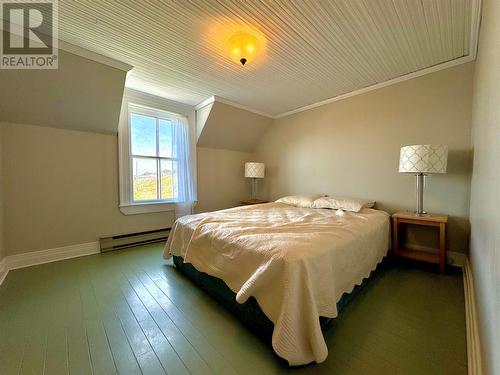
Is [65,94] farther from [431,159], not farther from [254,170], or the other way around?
[431,159]

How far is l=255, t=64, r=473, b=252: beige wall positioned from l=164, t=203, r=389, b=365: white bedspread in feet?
2.86

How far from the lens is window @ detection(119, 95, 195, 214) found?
10.4 feet

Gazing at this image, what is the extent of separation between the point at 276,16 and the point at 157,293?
8.71ft

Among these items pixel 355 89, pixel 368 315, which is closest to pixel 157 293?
pixel 368 315

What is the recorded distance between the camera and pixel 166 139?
11.8ft

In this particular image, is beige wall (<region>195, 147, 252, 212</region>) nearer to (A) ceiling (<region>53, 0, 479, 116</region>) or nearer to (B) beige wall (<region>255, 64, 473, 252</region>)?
(B) beige wall (<region>255, 64, 473, 252</region>)

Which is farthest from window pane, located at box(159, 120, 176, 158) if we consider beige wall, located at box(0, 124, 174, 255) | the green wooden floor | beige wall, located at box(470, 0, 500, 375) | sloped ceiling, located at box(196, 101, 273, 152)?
beige wall, located at box(470, 0, 500, 375)

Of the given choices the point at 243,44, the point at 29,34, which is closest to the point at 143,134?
the point at 29,34

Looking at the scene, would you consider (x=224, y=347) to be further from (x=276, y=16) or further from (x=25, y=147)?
(x=25, y=147)

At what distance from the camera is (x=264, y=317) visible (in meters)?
1.31

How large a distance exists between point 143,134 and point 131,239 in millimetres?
1697

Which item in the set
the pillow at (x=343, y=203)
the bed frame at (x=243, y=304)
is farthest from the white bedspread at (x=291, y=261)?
the pillow at (x=343, y=203)

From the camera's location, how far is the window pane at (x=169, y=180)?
11.8 ft

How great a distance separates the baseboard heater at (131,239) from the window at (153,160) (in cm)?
37
